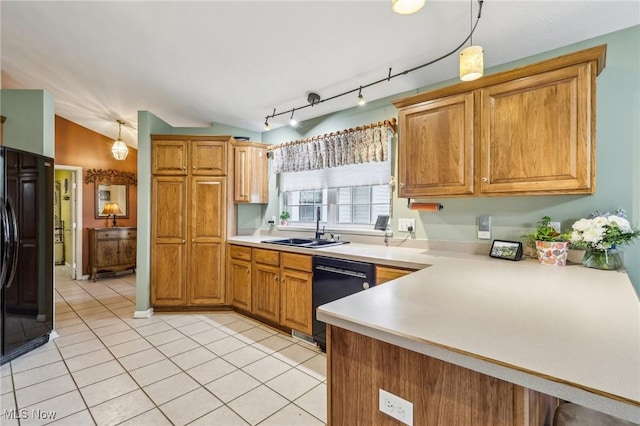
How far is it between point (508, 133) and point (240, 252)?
287cm

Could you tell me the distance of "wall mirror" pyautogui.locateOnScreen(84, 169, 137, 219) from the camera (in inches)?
214

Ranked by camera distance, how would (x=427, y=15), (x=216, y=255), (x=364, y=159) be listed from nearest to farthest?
(x=427, y=15)
(x=364, y=159)
(x=216, y=255)

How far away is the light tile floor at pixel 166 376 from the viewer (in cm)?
181

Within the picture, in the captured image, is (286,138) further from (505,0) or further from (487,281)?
(487,281)

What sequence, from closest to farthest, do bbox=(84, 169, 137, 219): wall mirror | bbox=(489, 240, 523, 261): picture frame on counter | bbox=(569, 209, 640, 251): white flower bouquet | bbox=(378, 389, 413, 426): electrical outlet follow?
bbox=(378, 389, 413, 426): electrical outlet
bbox=(569, 209, 640, 251): white flower bouquet
bbox=(489, 240, 523, 261): picture frame on counter
bbox=(84, 169, 137, 219): wall mirror

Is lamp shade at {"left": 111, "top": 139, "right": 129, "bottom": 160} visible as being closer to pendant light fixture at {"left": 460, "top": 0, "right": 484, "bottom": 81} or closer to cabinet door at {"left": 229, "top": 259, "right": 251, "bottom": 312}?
cabinet door at {"left": 229, "top": 259, "right": 251, "bottom": 312}

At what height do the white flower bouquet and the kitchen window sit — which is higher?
the kitchen window

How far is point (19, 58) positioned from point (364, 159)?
3.75 metres

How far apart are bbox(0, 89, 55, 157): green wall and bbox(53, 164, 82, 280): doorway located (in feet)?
8.25

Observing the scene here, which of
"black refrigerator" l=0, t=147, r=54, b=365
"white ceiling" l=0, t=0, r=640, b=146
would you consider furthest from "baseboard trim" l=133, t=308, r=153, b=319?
"white ceiling" l=0, t=0, r=640, b=146

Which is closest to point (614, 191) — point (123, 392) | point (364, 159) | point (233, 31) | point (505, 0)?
point (505, 0)

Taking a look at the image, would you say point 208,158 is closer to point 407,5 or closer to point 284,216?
point 284,216

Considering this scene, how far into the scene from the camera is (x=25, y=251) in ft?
8.38

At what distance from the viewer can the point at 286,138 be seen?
3957 millimetres
